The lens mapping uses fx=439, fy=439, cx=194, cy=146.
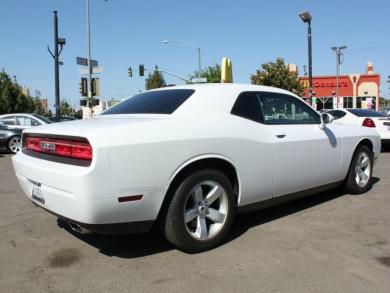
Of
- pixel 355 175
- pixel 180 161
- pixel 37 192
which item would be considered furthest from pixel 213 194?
pixel 355 175

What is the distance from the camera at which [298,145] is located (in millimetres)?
4902

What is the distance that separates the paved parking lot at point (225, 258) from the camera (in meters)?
3.30

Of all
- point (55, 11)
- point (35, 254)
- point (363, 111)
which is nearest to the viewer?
point (35, 254)

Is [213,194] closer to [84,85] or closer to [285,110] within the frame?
[285,110]

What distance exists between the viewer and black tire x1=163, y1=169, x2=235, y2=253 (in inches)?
148

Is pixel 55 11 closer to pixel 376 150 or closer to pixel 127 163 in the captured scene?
pixel 376 150

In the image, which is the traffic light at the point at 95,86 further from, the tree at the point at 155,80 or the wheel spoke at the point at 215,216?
the tree at the point at 155,80

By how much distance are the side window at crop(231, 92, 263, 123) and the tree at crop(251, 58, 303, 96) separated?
34.0m

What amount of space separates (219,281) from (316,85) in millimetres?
54982

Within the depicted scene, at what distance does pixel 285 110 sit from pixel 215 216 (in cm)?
168

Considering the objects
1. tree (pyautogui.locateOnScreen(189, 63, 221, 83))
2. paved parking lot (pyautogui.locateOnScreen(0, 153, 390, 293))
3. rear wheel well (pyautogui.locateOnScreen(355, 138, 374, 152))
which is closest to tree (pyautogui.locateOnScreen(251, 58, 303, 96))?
tree (pyautogui.locateOnScreen(189, 63, 221, 83))

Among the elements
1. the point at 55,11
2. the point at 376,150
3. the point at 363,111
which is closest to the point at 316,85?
the point at 55,11

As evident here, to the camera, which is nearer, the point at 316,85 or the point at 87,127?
the point at 87,127

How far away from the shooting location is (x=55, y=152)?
3783 millimetres
